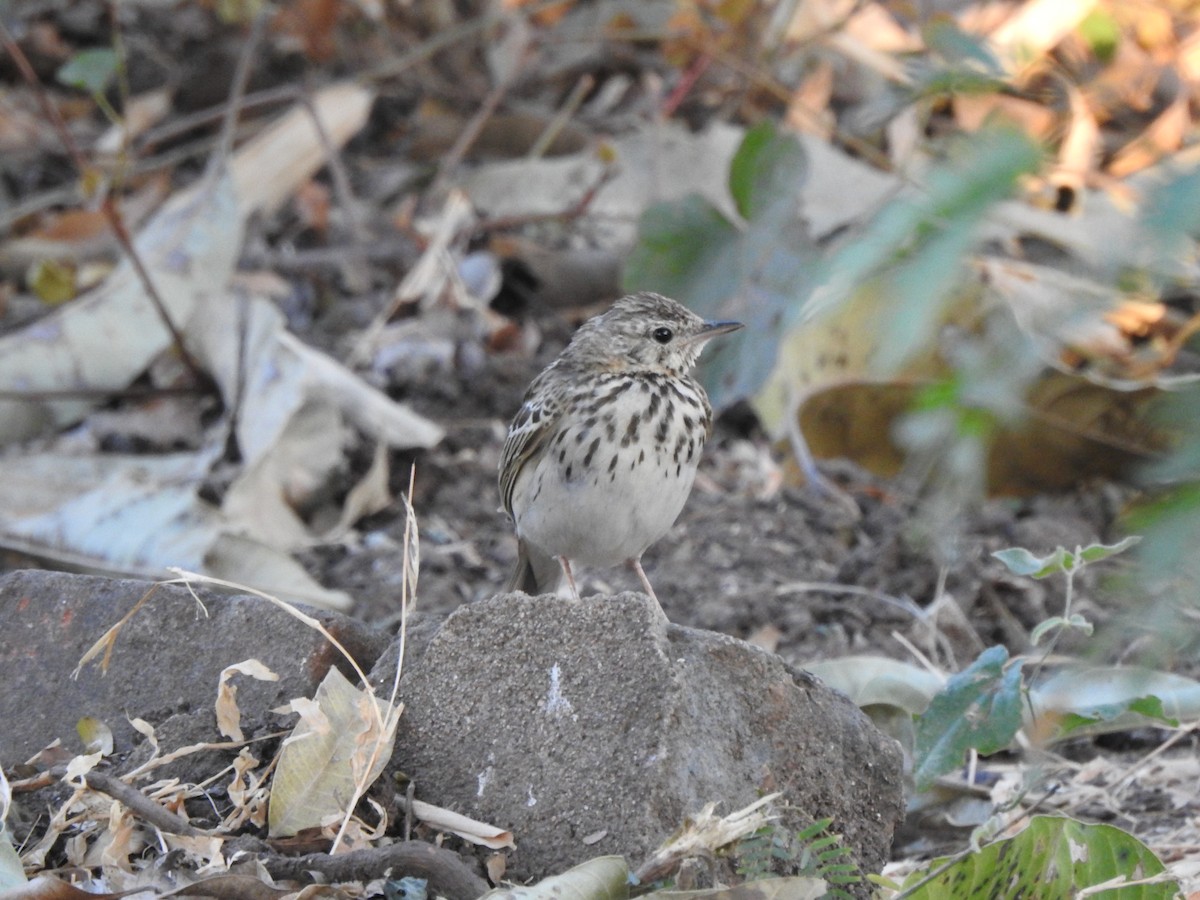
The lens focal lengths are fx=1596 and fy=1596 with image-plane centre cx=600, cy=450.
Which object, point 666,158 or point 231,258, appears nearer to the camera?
point 231,258

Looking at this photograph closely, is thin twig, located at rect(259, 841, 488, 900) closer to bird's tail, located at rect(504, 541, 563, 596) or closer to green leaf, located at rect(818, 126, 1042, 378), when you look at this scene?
green leaf, located at rect(818, 126, 1042, 378)

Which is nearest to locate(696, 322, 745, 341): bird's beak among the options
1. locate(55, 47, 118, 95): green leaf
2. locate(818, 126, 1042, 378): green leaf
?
locate(55, 47, 118, 95): green leaf

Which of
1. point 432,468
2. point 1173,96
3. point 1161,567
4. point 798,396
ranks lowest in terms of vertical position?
point 432,468

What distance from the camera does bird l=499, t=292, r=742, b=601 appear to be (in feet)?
15.1

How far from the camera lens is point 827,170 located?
821 centimetres

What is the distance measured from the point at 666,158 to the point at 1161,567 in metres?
7.23

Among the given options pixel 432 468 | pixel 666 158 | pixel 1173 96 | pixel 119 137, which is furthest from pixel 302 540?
pixel 1173 96

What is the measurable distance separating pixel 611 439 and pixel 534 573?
0.89 metres

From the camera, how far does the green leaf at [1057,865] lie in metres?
2.94

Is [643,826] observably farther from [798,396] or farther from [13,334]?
[13,334]

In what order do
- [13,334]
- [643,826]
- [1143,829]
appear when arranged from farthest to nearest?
[13,334] < [1143,829] < [643,826]

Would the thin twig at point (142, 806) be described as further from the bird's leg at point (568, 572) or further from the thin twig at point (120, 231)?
the thin twig at point (120, 231)

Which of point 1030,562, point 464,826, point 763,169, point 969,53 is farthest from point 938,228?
point 763,169

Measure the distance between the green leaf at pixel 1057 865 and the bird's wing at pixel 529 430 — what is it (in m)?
2.11
